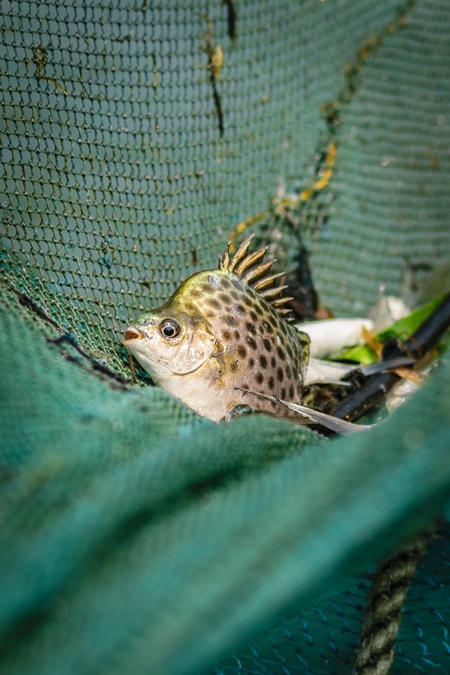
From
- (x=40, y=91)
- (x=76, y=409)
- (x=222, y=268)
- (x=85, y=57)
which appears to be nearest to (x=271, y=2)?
(x=85, y=57)

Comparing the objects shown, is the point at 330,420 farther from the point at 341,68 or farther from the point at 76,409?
the point at 341,68

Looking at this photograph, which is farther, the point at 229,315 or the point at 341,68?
the point at 341,68

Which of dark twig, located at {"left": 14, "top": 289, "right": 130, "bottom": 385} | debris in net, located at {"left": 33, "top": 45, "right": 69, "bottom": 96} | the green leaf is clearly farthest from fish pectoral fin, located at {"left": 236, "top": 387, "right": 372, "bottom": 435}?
debris in net, located at {"left": 33, "top": 45, "right": 69, "bottom": 96}

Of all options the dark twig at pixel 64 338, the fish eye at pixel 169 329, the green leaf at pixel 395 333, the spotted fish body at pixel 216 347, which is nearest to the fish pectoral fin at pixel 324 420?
the spotted fish body at pixel 216 347

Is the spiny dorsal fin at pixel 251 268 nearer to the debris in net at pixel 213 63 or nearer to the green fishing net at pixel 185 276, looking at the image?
the green fishing net at pixel 185 276

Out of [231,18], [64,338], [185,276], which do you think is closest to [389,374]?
[185,276]

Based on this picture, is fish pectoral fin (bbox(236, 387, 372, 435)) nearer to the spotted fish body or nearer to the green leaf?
the spotted fish body

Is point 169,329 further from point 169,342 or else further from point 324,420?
point 324,420

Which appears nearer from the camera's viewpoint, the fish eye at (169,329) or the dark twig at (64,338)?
the dark twig at (64,338)
